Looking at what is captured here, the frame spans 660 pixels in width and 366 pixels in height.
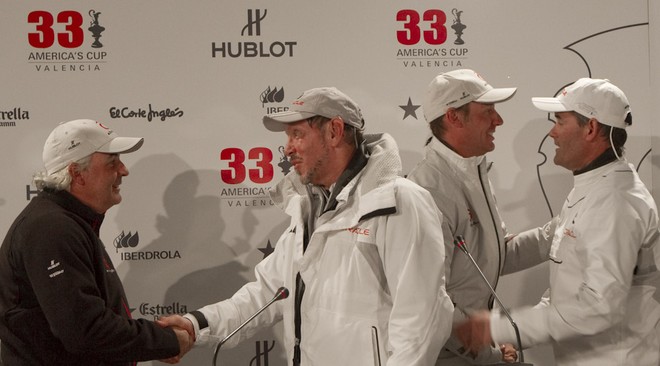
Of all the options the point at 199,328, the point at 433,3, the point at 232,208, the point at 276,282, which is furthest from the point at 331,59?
the point at 199,328

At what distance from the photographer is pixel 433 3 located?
3332mm

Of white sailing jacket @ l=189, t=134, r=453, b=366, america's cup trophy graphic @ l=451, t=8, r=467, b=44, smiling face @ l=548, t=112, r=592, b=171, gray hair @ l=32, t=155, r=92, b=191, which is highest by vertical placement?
america's cup trophy graphic @ l=451, t=8, r=467, b=44

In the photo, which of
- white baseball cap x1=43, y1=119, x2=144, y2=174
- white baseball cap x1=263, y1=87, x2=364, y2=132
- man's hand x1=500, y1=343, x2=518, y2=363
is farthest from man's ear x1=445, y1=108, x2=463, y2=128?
white baseball cap x1=43, y1=119, x2=144, y2=174

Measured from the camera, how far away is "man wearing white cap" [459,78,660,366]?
268 centimetres

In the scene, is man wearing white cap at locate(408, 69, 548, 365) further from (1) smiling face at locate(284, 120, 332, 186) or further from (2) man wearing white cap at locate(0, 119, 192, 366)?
(2) man wearing white cap at locate(0, 119, 192, 366)

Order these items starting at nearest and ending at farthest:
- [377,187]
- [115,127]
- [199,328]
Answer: [377,187] < [199,328] < [115,127]

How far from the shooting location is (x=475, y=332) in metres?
2.68

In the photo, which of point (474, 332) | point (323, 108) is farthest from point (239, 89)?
point (474, 332)

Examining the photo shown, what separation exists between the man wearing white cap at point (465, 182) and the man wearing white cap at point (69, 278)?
3.08 ft

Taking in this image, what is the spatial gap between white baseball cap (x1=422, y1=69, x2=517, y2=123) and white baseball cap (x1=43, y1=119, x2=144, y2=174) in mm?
1009

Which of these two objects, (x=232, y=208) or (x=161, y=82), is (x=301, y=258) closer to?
(x=232, y=208)

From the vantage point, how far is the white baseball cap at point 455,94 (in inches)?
113

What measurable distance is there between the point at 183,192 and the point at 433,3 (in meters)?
1.23

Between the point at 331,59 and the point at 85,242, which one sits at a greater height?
the point at 331,59
